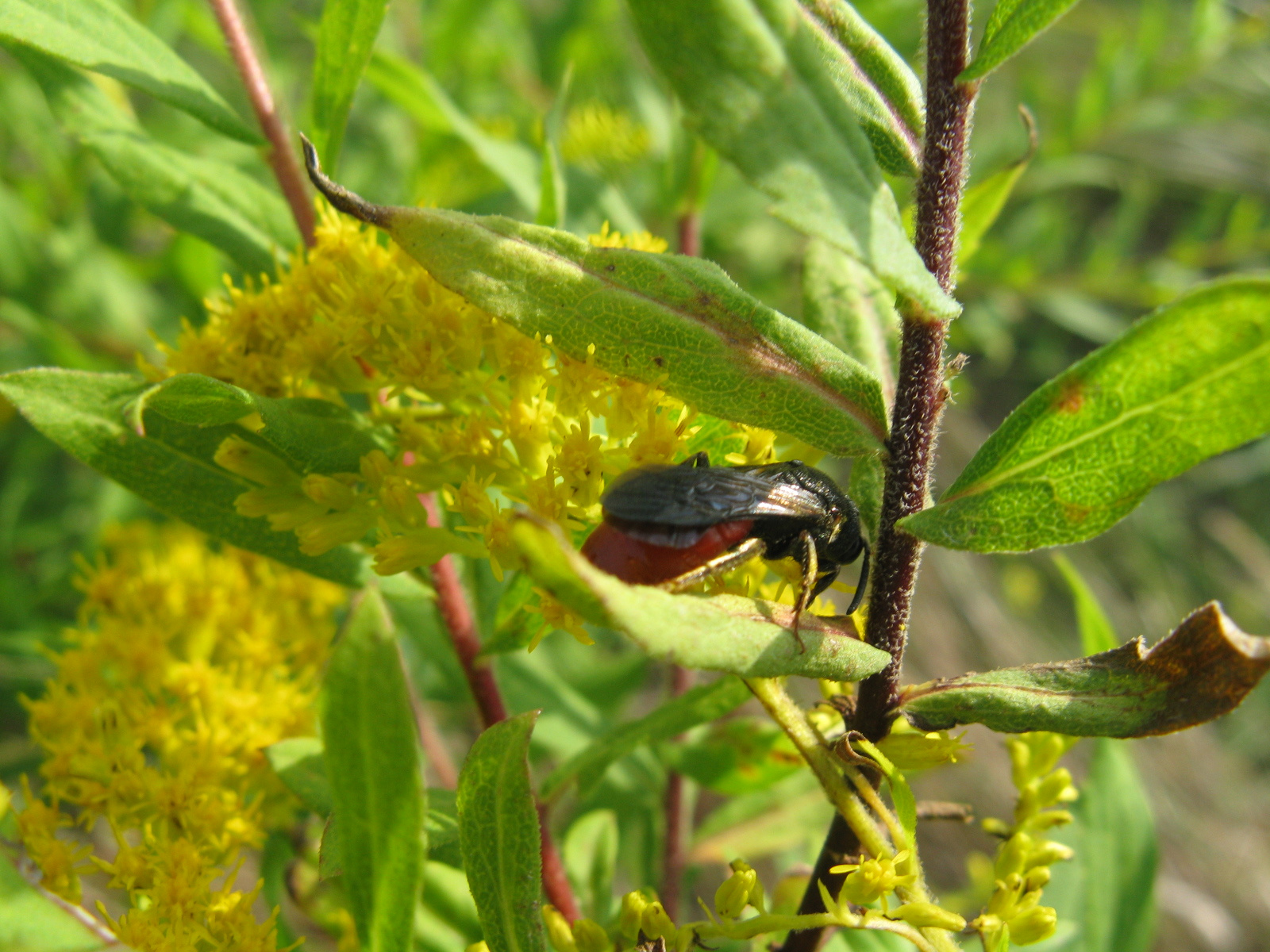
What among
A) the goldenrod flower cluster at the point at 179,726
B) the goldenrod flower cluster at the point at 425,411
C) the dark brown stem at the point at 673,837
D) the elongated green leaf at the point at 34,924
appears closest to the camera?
the elongated green leaf at the point at 34,924

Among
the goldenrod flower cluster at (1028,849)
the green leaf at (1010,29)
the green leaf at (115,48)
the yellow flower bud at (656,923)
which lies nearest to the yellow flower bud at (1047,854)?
the goldenrod flower cluster at (1028,849)

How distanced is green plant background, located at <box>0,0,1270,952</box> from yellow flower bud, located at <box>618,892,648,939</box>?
0.76 metres

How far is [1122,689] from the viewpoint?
3.97ft

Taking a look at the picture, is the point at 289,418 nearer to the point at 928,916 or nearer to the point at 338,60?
the point at 338,60

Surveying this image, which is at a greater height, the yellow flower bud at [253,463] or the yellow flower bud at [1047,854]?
the yellow flower bud at [253,463]

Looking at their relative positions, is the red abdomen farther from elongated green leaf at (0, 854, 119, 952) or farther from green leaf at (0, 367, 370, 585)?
elongated green leaf at (0, 854, 119, 952)

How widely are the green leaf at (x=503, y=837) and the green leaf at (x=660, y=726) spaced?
19.6 inches

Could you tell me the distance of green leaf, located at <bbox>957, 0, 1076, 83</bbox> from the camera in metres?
1.14

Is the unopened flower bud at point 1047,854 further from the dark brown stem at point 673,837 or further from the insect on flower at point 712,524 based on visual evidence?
the dark brown stem at point 673,837

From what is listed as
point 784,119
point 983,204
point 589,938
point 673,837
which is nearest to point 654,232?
point 983,204

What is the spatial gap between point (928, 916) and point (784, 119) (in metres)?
1.00

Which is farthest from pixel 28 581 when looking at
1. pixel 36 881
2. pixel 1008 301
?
pixel 1008 301

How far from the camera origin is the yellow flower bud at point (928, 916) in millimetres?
1242

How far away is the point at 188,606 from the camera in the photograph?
2213 millimetres
